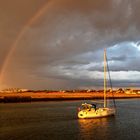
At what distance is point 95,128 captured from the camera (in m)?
57.5

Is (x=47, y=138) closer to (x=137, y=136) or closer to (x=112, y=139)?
(x=112, y=139)

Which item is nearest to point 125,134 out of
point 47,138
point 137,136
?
point 137,136

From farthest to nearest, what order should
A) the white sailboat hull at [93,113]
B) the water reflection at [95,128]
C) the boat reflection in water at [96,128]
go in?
the white sailboat hull at [93,113], the water reflection at [95,128], the boat reflection in water at [96,128]

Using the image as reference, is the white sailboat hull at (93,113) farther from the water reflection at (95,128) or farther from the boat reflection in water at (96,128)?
the water reflection at (95,128)

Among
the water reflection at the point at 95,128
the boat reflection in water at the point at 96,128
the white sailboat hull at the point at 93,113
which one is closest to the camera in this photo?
the boat reflection in water at the point at 96,128

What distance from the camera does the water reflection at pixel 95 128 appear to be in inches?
1960

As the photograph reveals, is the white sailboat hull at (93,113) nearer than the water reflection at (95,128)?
No

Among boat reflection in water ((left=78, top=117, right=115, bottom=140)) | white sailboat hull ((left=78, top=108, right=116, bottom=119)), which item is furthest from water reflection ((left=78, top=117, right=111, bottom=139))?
white sailboat hull ((left=78, top=108, right=116, bottom=119))

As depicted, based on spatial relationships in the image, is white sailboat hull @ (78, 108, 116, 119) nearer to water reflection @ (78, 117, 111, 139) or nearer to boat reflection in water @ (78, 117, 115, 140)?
boat reflection in water @ (78, 117, 115, 140)

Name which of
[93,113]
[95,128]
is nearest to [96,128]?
[95,128]

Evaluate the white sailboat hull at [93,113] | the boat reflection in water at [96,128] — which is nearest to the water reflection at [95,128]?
the boat reflection in water at [96,128]

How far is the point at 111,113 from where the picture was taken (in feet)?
243

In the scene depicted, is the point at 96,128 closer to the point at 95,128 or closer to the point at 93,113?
the point at 95,128

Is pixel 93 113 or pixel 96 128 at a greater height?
pixel 93 113
